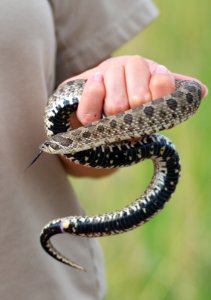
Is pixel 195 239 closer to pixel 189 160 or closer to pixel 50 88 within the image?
pixel 189 160

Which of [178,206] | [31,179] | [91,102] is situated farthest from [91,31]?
[178,206]

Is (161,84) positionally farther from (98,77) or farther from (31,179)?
(31,179)

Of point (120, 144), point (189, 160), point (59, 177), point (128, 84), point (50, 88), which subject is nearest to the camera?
point (128, 84)

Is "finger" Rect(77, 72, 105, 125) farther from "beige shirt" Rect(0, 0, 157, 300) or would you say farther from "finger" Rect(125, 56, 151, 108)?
"beige shirt" Rect(0, 0, 157, 300)

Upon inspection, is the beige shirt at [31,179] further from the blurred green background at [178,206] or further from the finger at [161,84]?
the blurred green background at [178,206]

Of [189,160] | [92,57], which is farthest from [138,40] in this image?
[92,57]

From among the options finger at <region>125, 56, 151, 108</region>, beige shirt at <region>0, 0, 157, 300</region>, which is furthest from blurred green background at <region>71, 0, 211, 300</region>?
finger at <region>125, 56, 151, 108</region>
